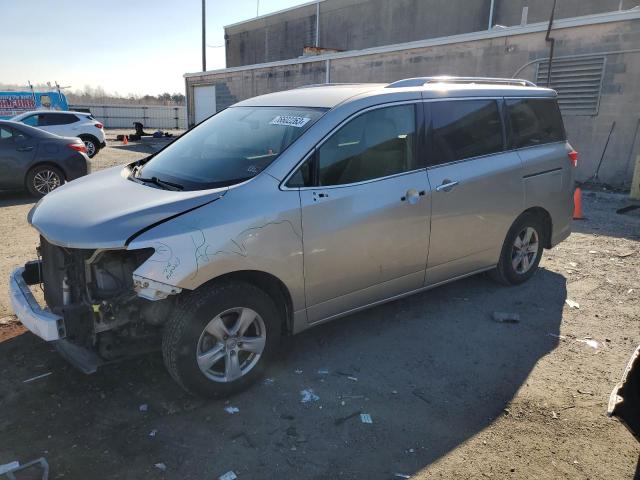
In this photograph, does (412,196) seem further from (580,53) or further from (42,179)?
(580,53)

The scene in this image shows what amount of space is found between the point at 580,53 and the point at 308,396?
11.6 m

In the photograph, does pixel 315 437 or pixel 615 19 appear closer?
pixel 315 437

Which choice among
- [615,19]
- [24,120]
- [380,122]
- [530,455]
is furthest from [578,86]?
[24,120]

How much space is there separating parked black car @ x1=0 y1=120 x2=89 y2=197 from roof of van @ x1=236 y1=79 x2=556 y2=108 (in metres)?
6.36

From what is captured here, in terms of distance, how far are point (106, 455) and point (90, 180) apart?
2145 millimetres

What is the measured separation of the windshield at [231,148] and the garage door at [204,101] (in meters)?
23.3

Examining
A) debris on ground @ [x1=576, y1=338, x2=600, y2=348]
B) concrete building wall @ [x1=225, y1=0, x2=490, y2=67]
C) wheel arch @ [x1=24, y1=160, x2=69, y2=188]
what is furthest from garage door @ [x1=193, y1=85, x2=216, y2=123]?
debris on ground @ [x1=576, y1=338, x2=600, y2=348]

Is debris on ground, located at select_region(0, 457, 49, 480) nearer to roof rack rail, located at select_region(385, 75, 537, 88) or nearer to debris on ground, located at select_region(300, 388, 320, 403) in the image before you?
debris on ground, located at select_region(300, 388, 320, 403)

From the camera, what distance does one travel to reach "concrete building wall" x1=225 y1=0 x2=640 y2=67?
61.8 ft

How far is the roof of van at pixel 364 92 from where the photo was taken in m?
3.80

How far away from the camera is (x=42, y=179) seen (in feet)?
30.3

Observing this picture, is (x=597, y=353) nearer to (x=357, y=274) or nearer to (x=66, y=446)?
(x=357, y=274)

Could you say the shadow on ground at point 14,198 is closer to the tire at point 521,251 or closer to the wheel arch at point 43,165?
the wheel arch at point 43,165

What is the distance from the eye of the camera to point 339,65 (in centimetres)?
1831
